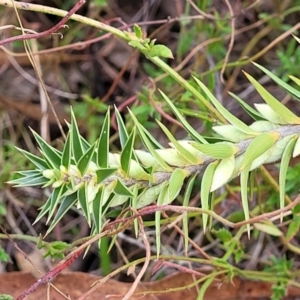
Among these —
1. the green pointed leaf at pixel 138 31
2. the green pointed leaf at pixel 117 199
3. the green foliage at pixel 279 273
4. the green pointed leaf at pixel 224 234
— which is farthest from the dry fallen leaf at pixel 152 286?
the green pointed leaf at pixel 138 31

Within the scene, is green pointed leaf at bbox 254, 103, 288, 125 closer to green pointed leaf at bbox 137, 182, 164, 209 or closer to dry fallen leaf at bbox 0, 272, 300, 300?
green pointed leaf at bbox 137, 182, 164, 209

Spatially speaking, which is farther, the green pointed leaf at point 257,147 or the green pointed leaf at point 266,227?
the green pointed leaf at point 266,227

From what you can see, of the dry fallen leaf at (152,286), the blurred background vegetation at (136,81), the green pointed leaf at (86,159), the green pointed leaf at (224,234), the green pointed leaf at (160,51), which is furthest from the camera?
the blurred background vegetation at (136,81)

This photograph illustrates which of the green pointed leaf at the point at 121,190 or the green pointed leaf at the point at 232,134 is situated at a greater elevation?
the green pointed leaf at the point at 232,134

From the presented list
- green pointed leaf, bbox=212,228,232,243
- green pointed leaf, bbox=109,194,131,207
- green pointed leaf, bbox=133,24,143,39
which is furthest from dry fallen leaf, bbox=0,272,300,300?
green pointed leaf, bbox=133,24,143,39

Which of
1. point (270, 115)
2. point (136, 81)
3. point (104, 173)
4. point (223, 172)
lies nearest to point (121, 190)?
point (104, 173)

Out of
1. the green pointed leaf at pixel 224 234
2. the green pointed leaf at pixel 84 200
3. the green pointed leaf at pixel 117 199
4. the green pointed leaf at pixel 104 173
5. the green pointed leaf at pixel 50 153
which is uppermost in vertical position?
the green pointed leaf at pixel 50 153

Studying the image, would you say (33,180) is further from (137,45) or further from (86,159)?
(137,45)

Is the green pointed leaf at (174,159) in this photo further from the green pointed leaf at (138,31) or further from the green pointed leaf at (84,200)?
the green pointed leaf at (138,31)
